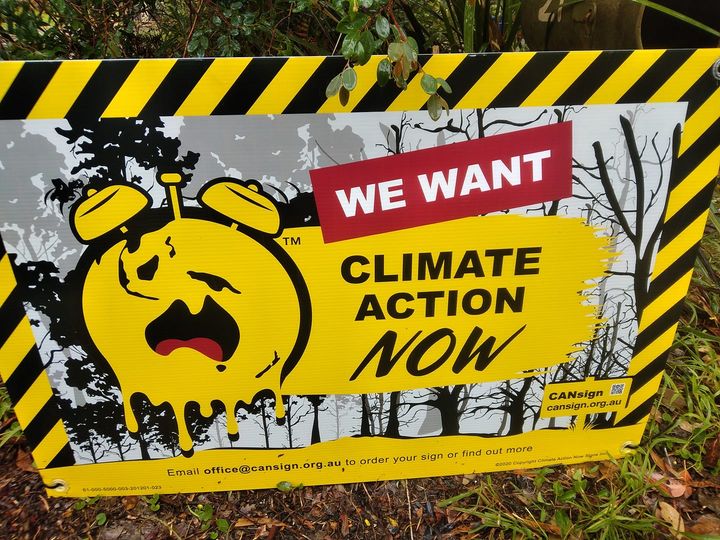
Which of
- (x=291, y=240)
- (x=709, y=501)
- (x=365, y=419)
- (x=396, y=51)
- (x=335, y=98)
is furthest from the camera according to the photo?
(x=709, y=501)

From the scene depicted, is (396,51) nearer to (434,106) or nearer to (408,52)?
(408,52)

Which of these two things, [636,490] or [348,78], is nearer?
[348,78]

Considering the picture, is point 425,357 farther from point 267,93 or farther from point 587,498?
point 267,93

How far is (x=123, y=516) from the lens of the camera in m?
1.52

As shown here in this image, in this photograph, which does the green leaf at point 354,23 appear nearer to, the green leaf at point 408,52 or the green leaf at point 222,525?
the green leaf at point 408,52

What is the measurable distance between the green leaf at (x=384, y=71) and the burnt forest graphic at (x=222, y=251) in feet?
0.38

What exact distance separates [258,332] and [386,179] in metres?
0.50

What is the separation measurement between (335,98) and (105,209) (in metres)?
0.57

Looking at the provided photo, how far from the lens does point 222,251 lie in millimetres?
1265

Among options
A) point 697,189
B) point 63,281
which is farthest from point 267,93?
point 697,189

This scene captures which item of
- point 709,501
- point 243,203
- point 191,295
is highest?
point 243,203

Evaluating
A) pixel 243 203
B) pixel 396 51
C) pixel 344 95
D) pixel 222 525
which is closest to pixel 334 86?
pixel 344 95

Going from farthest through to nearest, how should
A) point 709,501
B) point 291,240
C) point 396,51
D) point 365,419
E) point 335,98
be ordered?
point 709,501 < point 365,419 < point 291,240 < point 335,98 < point 396,51

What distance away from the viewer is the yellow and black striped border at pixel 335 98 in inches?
43.3
